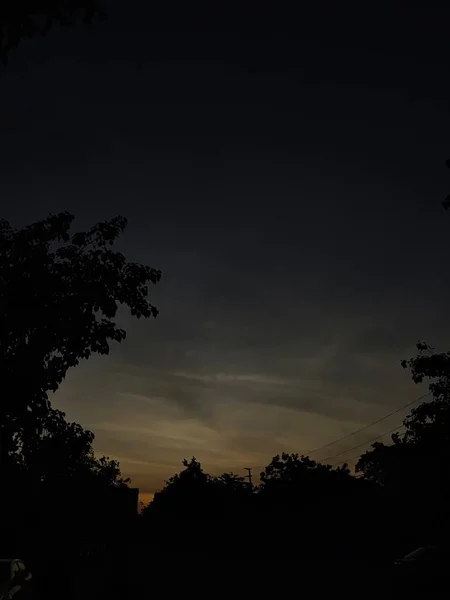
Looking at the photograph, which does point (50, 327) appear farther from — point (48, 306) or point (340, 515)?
point (340, 515)

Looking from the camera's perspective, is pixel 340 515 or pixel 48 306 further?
pixel 340 515

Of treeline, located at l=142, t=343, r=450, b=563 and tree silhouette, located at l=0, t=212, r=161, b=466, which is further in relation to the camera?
treeline, located at l=142, t=343, r=450, b=563

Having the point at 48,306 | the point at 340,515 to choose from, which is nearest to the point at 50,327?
the point at 48,306

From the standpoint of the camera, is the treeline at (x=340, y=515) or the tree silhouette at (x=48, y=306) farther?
the treeline at (x=340, y=515)

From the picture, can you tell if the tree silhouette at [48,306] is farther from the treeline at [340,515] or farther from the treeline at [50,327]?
the treeline at [340,515]

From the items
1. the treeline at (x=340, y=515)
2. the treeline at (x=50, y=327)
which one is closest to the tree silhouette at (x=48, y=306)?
the treeline at (x=50, y=327)

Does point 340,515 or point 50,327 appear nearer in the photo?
point 50,327

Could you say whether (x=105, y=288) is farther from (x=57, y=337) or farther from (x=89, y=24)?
(x=89, y=24)

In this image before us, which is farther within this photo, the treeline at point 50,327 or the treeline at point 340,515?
the treeline at point 340,515

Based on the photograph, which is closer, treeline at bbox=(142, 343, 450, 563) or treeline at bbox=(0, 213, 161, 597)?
treeline at bbox=(0, 213, 161, 597)

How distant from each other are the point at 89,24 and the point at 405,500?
2011 inches

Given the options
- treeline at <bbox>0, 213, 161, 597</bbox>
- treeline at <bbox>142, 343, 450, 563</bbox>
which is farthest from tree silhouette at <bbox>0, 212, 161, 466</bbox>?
treeline at <bbox>142, 343, 450, 563</bbox>

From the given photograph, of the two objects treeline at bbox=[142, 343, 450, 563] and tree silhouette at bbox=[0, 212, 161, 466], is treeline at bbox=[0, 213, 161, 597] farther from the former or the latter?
treeline at bbox=[142, 343, 450, 563]

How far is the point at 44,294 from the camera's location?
65.2 feet
